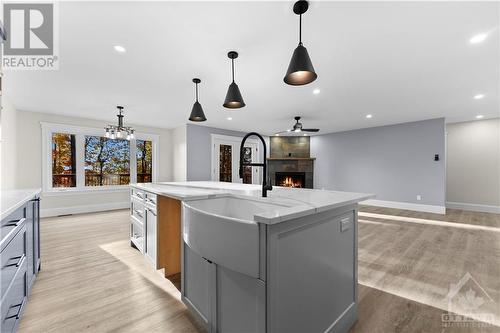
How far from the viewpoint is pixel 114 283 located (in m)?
2.16

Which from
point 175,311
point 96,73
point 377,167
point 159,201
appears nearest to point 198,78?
point 96,73

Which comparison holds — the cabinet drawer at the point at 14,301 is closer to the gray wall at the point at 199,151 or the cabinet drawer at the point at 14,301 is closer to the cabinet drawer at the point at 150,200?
the cabinet drawer at the point at 150,200

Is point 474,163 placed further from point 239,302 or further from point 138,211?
point 138,211

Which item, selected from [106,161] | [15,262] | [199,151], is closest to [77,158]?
[106,161]

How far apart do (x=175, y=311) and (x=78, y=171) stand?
5283 millimetres

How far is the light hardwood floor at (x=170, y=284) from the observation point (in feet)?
5.37

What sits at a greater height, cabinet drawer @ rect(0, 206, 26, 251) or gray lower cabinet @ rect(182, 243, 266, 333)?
cabinet drawer @ rect(0, 206, 26, 251)

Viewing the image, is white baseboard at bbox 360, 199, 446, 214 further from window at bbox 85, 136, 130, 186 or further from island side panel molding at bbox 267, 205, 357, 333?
window at bbox 85, 136, 130, 186

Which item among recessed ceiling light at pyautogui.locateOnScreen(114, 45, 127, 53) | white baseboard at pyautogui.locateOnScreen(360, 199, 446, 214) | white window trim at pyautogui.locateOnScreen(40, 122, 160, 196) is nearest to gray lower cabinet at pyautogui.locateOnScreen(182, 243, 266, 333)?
recessed ceiling light at pyautogui.locateOnScreen(114, 45, 127, 53)

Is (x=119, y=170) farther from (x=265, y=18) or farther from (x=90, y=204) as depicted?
(x=265, y=18)

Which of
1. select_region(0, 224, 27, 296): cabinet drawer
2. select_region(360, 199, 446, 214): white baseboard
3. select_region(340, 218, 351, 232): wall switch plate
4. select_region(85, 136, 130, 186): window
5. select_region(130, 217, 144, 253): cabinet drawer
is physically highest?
select_region(85, 136, 130, 186): window

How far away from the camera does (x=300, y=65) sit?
5.10 feet

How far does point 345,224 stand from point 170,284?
1795mm

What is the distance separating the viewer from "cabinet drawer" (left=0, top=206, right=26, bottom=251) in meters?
1.22
